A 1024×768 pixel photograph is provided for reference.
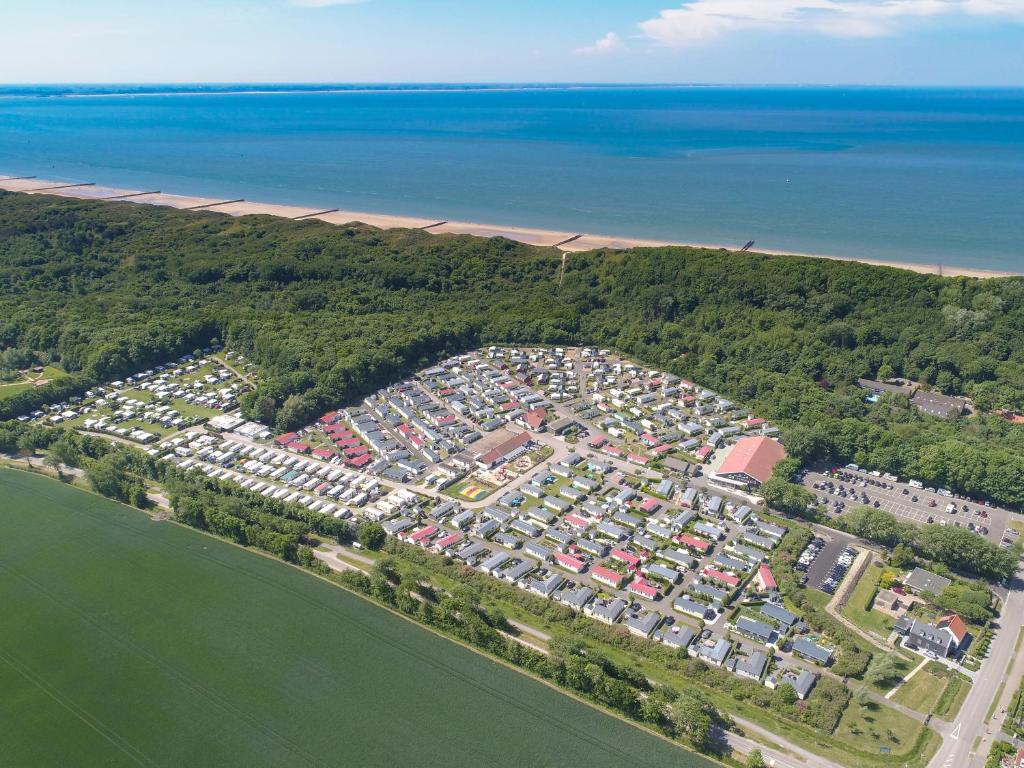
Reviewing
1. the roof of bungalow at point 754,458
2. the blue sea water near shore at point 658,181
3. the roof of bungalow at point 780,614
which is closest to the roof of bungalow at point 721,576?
the roof of bungalow at point 780,614

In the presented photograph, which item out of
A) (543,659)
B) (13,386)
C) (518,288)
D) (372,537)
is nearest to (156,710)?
(372,537)

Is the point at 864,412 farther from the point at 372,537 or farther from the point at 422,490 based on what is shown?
the point at 372,537

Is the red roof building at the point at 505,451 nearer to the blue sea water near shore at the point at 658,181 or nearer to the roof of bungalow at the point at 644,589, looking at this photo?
the roof of bungalow at the point at 644,589

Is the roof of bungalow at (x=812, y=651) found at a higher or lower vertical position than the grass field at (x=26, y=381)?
lower

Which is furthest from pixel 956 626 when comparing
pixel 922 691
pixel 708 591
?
pixel 708 591

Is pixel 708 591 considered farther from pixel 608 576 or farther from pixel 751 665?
pixel 751 665
